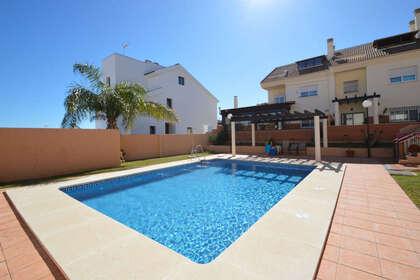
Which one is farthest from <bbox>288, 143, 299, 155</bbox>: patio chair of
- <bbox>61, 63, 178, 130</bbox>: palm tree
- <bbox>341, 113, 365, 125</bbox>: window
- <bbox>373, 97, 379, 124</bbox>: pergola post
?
<bbox>61, 63, 178, 130</bbox>: palm tree

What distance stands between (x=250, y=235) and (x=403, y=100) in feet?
68.7

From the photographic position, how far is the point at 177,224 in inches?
185

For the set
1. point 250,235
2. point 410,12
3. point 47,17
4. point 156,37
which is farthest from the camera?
point 410,12

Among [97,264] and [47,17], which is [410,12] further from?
[47,17]

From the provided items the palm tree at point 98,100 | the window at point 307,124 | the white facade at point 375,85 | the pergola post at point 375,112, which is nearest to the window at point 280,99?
the white facade at point 375,85

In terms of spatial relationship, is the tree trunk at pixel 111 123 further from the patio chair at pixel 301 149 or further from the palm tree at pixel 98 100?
the patio chair at pixel 301 149

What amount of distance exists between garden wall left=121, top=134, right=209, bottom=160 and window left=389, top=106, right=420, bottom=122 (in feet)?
57.9

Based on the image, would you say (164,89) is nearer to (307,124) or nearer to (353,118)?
(307,124)

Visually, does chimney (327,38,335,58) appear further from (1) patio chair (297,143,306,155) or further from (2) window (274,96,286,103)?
(1) patio chair (297,143,306,155)

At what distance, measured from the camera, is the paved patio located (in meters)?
2.28

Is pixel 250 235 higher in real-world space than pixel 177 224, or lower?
higher

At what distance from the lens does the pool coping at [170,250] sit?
2.28 metres

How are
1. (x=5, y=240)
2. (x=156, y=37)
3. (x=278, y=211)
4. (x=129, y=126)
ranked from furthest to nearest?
(x=156, y=37) < (x=129, y=126) < (x=278, y=211) < (x=5, y=240)

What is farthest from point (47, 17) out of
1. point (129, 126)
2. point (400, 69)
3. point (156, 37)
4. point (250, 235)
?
point (400, 69)
